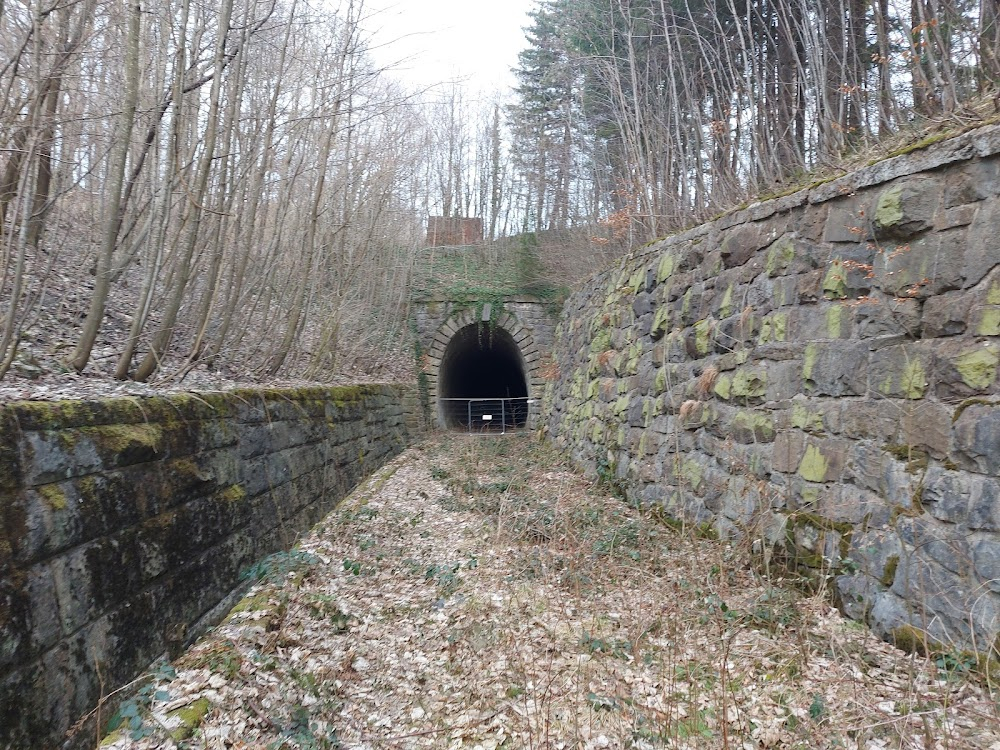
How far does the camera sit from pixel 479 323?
54.3 feet

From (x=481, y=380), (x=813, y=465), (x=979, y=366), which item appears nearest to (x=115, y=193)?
(x=813, y=465)

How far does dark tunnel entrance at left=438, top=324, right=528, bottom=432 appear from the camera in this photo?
16969mm

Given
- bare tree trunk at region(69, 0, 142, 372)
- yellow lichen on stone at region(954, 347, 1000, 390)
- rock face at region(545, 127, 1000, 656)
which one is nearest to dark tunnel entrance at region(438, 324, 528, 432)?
rock face at region(545, 127, 1000, 656)

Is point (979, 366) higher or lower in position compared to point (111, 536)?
higher

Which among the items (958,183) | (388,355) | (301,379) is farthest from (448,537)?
(388,355)

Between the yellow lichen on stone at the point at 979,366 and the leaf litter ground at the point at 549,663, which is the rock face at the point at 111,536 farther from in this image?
the yellow lichen on stone at the point at 979,366

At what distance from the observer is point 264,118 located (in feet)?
21.4

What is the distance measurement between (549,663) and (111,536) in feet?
7.68

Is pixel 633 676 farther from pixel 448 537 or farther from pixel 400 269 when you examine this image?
pixel 400 269

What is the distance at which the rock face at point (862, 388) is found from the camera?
2973 mm

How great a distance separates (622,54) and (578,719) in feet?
28.9

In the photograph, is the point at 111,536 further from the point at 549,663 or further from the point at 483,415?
the point at 483,415

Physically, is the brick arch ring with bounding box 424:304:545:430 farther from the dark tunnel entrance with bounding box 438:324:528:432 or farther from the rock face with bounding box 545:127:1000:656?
the rock face with bounding box 545:127:1000:656

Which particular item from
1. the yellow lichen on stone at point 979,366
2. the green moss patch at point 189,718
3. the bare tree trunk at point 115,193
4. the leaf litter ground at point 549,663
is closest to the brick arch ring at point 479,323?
the leaf litter ground at point 549,663
